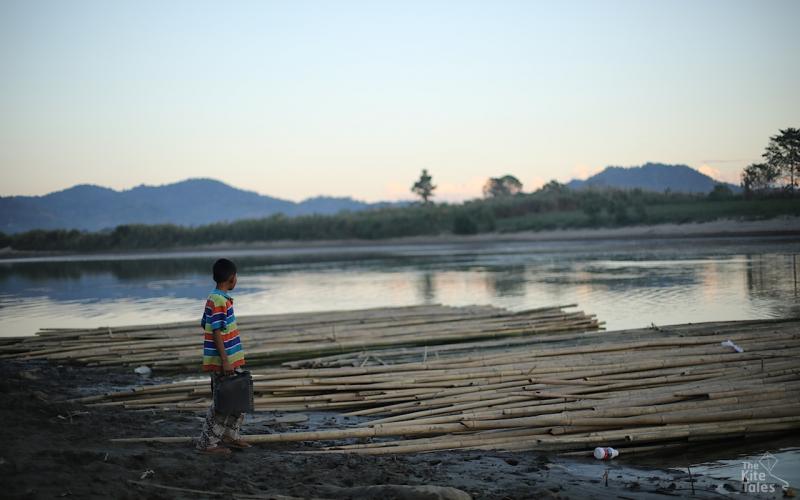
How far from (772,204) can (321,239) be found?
36305 mm

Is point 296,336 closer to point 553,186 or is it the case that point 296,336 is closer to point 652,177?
point 553,186

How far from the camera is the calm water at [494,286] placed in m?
16.8

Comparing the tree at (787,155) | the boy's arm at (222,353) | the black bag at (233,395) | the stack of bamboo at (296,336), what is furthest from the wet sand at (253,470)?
the tree at (787,155)

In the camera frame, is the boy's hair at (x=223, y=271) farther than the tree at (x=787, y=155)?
No

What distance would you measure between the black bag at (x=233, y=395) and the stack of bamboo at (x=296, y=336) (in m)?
5.01

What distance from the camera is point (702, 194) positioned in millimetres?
49406

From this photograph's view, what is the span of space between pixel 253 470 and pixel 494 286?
61.4ft

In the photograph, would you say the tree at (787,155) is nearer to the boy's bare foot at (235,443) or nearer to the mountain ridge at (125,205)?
the mountain ridge at (125,205)

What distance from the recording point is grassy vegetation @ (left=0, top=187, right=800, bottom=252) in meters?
42.0

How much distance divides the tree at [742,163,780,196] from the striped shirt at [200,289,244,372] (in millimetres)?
35806

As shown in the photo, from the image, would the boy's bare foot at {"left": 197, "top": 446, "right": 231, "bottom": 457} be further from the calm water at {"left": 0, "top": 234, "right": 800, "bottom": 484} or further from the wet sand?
the calm water at {"left": 0, "top": 234, "right": 800, "bottom": 484}

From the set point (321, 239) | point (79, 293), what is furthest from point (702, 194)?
point (79, 293)

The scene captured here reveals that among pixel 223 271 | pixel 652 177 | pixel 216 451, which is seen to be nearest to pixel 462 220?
pixel 223 271

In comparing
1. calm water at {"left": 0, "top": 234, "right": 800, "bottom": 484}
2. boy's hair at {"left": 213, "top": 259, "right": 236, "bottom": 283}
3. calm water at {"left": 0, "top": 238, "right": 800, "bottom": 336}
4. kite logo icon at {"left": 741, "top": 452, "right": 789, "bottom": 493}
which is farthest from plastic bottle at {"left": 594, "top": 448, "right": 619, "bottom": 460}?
calm water at {"left": 0, "top": 238, "right": 800, "bottom": 336}
